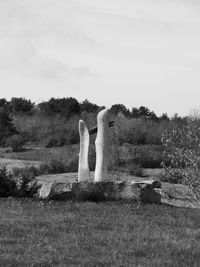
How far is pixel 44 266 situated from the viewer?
687 cm

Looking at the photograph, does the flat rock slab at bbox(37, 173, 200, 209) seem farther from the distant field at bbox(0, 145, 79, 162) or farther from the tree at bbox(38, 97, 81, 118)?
the tree at bbox(38, 97, 81, 118)

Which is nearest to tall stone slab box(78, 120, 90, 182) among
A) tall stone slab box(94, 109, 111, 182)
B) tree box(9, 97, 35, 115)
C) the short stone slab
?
tall stone slab box(94, 109, 111, 182)

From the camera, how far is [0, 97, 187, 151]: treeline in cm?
3196

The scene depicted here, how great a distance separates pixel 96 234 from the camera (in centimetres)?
909

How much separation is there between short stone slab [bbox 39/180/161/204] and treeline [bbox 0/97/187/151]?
14.1 metres

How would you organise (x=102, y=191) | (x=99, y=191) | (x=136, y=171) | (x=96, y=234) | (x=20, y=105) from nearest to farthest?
(x=96, y=234) → (x=99, y=191) → (x=102, y=191) → (x=136, y=171) → (x=20, y=105)

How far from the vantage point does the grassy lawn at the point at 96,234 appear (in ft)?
24.2

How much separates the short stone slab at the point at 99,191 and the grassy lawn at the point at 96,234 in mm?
701

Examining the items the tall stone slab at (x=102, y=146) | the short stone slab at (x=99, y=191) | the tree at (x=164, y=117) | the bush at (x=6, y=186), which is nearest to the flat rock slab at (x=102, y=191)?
the short stone slab at (x=99, y=191)

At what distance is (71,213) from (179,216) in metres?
Result: 2.10

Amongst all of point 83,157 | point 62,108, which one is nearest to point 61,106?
point 62,108

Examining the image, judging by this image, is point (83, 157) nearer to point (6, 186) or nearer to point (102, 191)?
point (102, 191)

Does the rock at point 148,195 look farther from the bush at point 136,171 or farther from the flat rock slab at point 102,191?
the bush at point 136,171

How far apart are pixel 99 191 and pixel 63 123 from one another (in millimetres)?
25543
